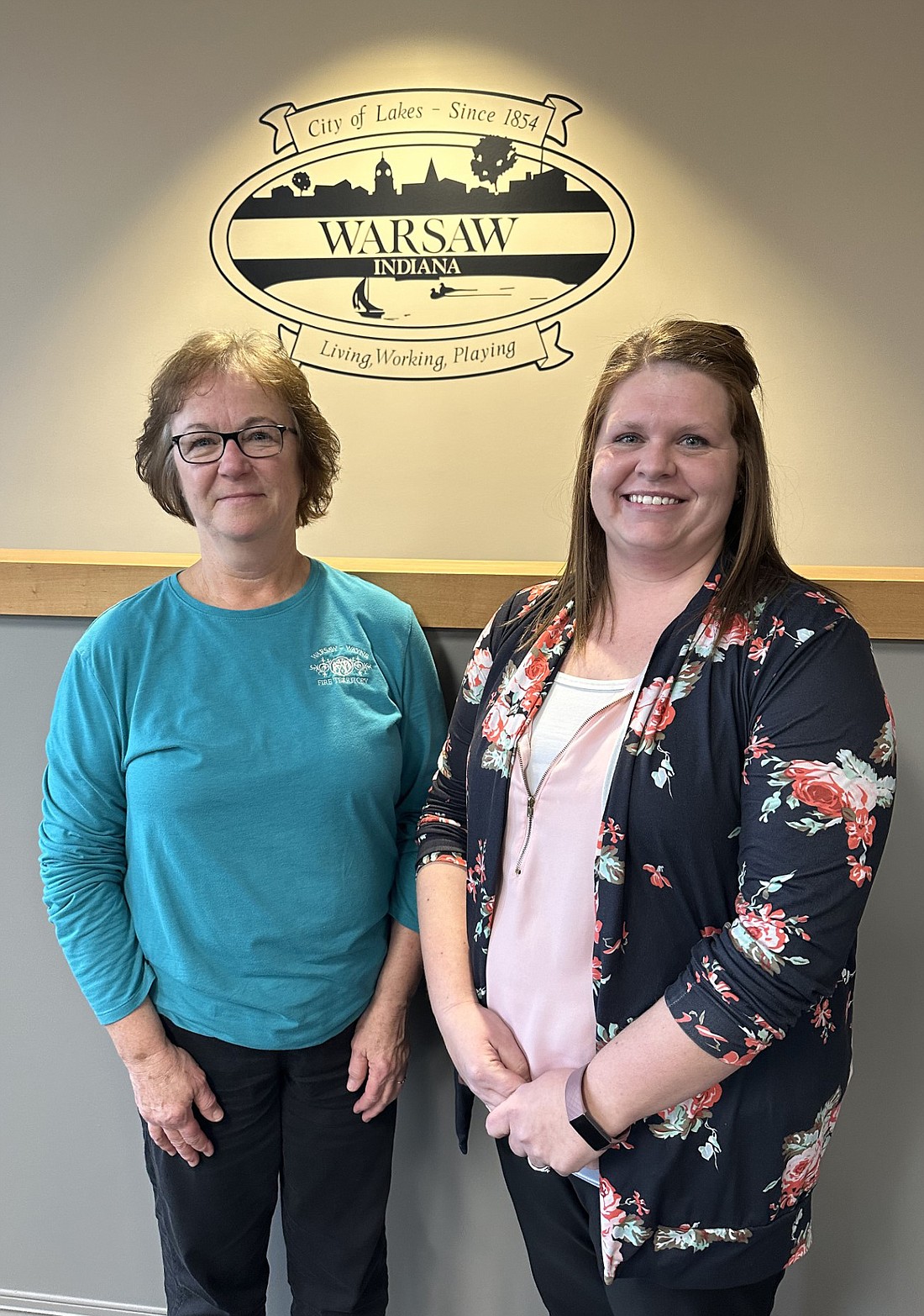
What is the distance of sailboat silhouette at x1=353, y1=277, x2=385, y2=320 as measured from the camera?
2441 mm

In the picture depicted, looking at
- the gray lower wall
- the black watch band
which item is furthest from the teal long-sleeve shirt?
the black watch band

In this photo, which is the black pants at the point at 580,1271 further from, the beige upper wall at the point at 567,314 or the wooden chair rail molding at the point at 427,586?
the beige upper wall at the point at 567,314

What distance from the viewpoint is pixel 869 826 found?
0.91m

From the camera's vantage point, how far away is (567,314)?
2396 millimetres

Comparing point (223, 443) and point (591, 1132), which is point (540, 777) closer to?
point (591, 1132)

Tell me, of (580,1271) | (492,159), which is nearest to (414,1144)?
(580,1271)

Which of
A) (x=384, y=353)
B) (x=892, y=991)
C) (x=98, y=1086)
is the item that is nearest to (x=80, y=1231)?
(x=98, y=1086)

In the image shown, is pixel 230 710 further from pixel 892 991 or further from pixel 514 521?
pixel 514 521

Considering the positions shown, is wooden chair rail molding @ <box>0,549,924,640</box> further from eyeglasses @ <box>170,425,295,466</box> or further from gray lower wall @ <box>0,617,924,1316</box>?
eyeglasses @ <box>170,425,295,466</box>

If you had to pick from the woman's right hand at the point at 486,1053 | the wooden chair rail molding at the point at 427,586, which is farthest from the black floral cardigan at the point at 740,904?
the wooden chair rail molding at the point at 427,586

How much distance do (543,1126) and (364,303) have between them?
6.55ft

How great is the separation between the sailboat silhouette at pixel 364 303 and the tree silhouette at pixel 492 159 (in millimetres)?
370

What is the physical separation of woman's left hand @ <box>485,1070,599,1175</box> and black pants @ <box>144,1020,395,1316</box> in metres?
0.34

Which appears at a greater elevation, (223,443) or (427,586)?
(223,443)
